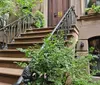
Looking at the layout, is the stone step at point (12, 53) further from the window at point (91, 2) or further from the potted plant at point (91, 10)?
the window at point (91, 2)

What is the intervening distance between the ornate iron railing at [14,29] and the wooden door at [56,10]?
3.19ft

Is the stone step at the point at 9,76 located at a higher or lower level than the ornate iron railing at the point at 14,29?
lower

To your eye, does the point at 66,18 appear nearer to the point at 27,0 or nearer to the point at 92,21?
the point at 92,21

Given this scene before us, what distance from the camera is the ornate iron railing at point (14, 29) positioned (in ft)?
18.5

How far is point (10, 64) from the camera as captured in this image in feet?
13.0

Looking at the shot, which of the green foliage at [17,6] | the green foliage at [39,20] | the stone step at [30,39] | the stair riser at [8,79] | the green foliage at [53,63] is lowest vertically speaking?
the stair riser at [8,79]

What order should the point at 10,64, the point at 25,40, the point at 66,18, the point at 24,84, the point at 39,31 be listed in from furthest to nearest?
the point at 39,31
the point at 25,40
the point at 66,18
the point at 10,64
the point at 24,84

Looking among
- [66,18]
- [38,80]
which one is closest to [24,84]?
A: [38,80]

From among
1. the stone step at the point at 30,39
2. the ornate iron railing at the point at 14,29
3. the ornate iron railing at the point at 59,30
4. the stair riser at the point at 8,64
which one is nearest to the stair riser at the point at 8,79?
the stair riser at the point at 8,64

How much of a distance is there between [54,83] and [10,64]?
6.23 ft

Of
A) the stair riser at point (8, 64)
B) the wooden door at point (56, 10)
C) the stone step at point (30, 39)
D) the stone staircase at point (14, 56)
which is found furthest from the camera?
the wooden door at point (56, 10)

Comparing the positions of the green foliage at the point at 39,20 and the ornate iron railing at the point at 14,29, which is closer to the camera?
the ornate iron railing at the point at 14,29

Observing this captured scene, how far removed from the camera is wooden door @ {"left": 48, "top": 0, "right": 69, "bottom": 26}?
691 centimetres

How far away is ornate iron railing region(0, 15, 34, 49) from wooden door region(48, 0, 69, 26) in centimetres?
97
